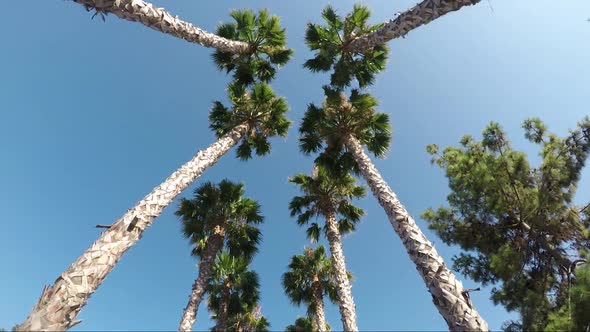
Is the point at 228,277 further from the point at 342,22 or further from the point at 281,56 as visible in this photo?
the point at 342,22

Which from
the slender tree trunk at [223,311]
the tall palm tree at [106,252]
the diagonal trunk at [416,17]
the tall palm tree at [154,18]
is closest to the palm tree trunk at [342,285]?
the tall palm tree at [106,252]

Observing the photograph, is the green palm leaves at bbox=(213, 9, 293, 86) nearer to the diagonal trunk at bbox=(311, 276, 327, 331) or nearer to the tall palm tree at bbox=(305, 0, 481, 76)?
the tall palm tree at bbox=(305, 0, 481, 76)

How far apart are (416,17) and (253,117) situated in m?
7.63

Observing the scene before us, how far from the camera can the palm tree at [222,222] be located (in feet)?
48.3

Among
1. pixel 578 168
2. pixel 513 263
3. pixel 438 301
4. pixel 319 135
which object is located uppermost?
pixel 319 135

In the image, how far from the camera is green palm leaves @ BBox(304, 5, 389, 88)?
12648 millimetres

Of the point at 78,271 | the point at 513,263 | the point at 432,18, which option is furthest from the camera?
the point at 513,263

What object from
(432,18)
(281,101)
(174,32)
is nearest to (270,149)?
(281,101)

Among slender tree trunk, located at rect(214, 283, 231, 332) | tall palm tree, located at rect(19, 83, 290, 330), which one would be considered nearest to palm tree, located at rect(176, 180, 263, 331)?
slender tree trunk, located at rect(214, 283, 231, 332)

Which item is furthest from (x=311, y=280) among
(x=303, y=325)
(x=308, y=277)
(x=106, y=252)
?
(x=106, y=252)

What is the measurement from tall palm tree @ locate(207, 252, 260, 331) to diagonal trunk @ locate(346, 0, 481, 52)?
37.3ft

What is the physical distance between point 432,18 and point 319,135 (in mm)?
7506

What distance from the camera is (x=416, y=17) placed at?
7.59 m

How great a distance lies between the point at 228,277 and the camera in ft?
51.9
